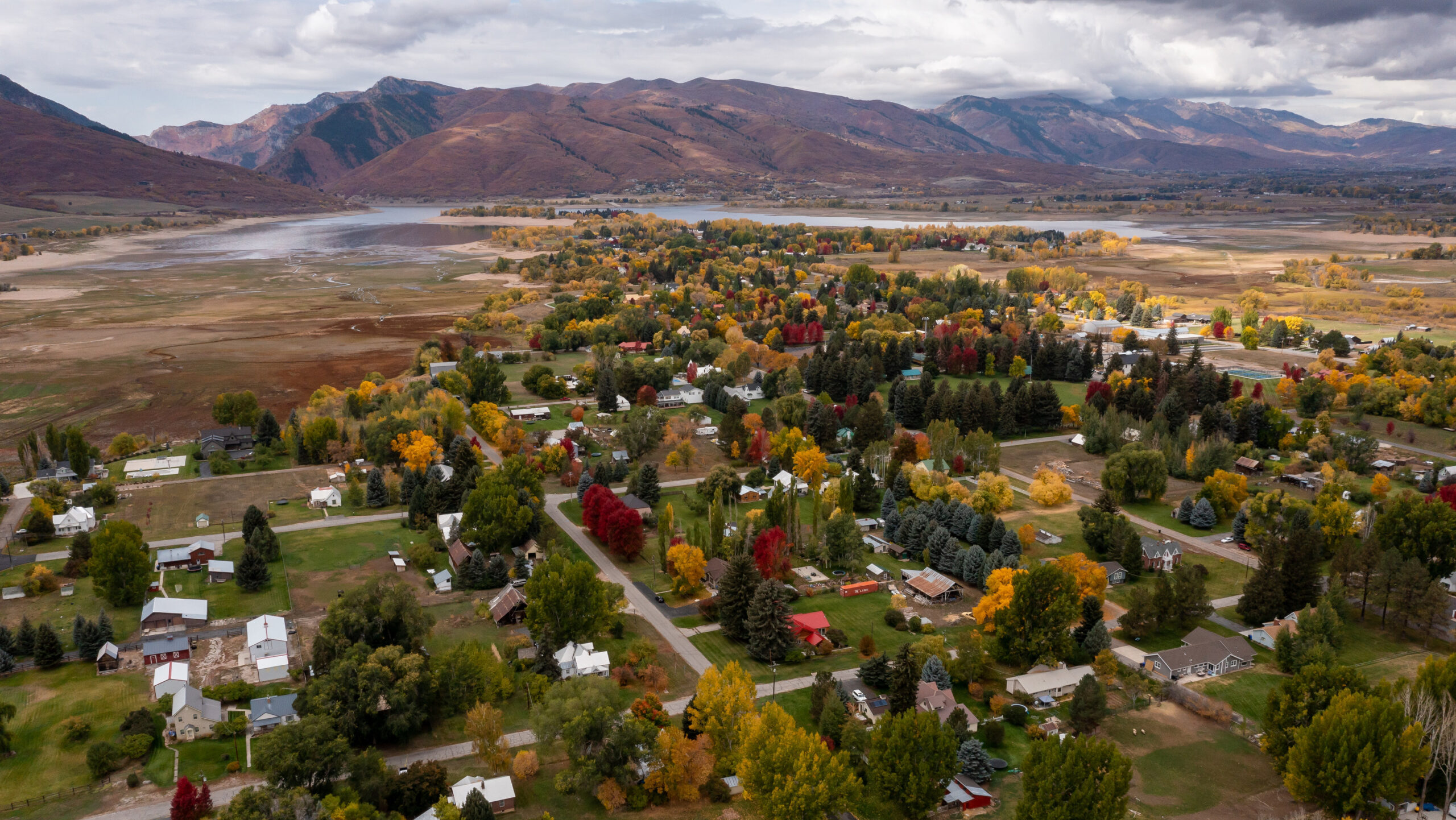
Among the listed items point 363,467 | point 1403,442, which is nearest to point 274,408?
point 363,467

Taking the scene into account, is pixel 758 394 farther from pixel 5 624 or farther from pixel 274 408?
pixel 5 624

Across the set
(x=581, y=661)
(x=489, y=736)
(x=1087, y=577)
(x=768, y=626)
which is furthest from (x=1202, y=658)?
(x=489, y=736)

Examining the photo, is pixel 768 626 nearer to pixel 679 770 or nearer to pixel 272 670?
pixel 679 770

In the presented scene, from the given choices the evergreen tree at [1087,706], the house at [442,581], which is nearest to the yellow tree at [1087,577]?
the evergreen tree at [1087,706]

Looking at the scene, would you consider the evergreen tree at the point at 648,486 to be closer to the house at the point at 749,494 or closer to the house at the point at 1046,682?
the house at the point at 749,494

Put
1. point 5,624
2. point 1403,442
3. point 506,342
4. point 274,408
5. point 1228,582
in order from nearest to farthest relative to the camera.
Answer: point 5,624, point 1228,582, point 1403,442, point 274,408, point 506,342

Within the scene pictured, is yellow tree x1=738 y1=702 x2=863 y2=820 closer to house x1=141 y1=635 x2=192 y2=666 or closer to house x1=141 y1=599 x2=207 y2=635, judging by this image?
house x1=141 y1=635 x2=192 y2=666
